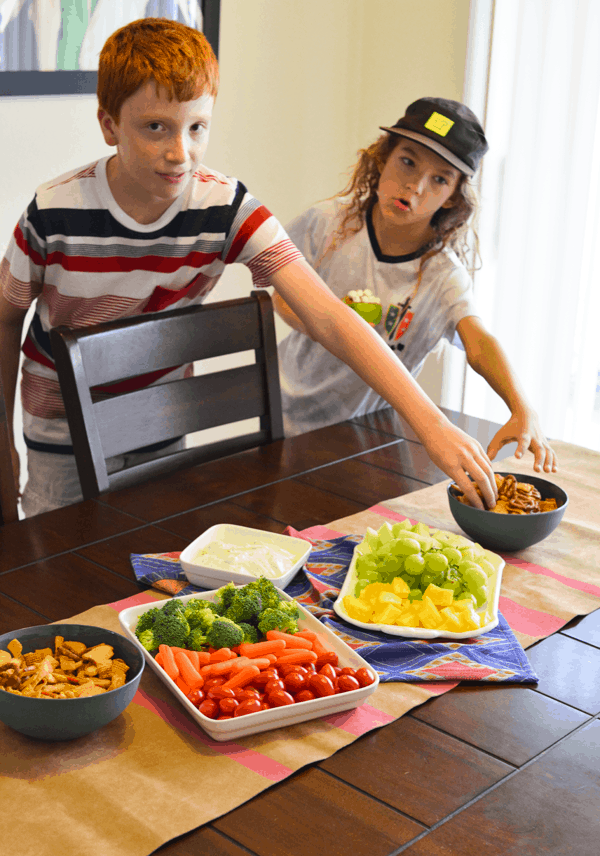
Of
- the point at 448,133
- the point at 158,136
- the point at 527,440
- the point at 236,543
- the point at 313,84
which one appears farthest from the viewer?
the point at 313,84

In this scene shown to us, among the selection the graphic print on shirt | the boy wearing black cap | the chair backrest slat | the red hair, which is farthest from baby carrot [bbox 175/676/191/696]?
the graphic print on shirt

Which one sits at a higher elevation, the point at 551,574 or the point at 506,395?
the point at 506,395

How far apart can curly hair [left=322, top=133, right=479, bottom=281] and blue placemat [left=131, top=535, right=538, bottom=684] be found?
40.2 inches

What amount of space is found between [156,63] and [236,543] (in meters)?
0.73

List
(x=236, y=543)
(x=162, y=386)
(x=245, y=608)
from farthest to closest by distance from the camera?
1. (x=162, y=386)
2. (x=236, y=543)
3. (x=245, y=608)

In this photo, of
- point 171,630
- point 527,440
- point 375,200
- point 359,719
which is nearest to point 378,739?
point 359,719

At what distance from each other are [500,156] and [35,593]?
95.9 inches

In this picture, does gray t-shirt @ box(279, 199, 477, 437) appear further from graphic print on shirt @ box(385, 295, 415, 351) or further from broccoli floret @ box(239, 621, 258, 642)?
broccoli floret @ box(239, 621, 258, 642)

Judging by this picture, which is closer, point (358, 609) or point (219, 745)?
point (219, 745)

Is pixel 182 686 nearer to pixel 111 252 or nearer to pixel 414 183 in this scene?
pixel 111 252

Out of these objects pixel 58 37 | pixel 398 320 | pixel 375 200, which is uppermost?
pixel 58 37

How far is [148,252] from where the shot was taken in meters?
1.56

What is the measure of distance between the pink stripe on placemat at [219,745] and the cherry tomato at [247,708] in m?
0.03

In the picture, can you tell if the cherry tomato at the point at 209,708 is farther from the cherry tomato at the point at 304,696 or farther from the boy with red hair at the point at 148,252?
the boy with red hair at the point at 148,252
